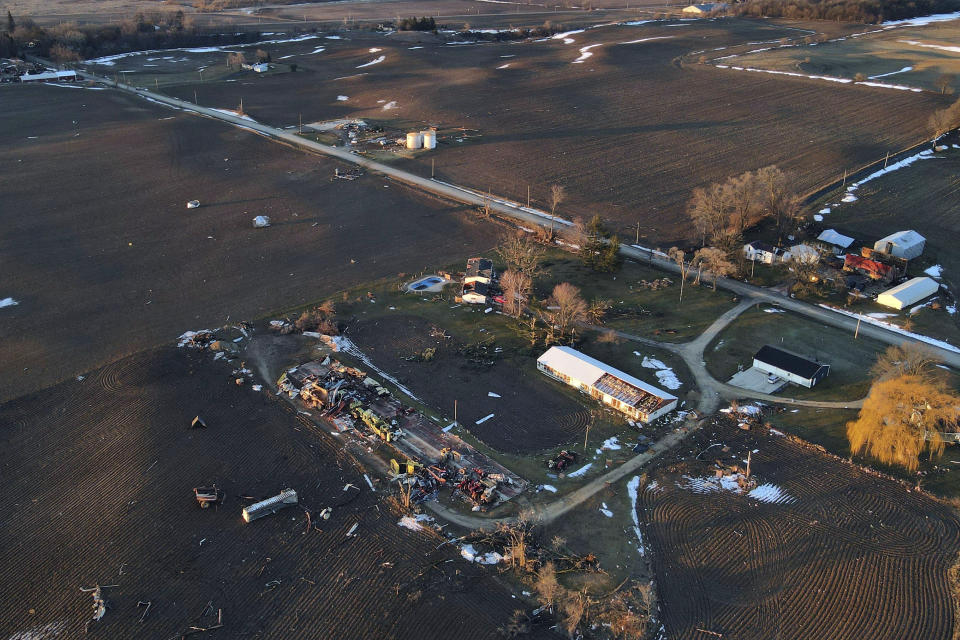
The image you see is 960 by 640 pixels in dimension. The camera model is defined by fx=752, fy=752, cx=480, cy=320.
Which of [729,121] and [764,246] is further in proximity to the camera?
[729,121]

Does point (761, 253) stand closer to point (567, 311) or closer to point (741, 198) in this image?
point (741, 198)

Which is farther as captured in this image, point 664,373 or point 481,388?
point 664,373

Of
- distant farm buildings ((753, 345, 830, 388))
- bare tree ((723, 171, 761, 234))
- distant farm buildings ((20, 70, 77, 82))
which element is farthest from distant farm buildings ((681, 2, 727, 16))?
distant farm buildings ((753, 345, 830, 388))

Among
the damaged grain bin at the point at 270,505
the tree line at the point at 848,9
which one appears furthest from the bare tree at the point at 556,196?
the tree line at the point at 848,9

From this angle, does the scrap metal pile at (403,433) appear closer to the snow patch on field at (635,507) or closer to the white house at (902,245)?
the snow patch on field at (635,507)

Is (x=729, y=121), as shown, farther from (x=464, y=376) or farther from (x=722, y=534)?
(x=722, y=534)

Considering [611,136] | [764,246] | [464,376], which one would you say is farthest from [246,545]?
[611,136]

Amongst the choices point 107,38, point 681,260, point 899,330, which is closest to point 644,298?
point 681,260
